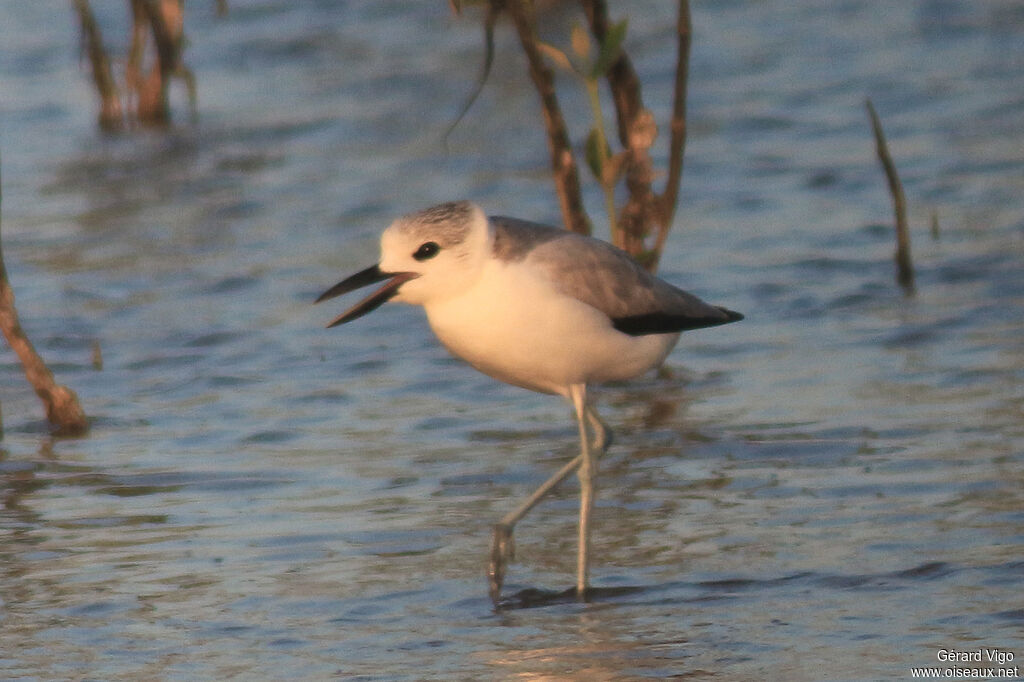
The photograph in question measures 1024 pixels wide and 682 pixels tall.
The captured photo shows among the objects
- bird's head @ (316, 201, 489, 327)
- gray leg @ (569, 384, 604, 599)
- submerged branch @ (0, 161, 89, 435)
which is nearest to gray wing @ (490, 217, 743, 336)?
bird's head @ (316, 201, 489, 327)

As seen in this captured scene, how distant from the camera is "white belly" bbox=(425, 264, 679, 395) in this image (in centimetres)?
532

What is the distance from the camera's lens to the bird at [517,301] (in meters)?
5.32

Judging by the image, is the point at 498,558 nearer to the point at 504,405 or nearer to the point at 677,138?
the point at 504,405

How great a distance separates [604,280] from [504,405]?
2043 mm

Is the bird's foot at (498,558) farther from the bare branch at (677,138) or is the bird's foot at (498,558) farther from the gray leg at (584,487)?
the bare branch at (677,138)

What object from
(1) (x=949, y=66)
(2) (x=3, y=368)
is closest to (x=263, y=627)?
(2) (x=3, y=368)

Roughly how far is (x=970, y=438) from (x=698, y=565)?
5.19 feet

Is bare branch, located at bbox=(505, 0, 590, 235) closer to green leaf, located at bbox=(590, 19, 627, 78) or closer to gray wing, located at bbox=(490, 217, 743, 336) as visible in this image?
green leaf, located at bbox=(590, 19, 627, 78)

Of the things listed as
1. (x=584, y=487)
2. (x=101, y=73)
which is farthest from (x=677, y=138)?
(x=101, y=73)

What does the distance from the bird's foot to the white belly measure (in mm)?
464

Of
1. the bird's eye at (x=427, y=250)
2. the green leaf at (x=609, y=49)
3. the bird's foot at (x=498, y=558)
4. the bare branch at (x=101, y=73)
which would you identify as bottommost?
the bird's foot at (x=498, y=558)

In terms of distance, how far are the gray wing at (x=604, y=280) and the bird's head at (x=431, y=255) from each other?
132 mm

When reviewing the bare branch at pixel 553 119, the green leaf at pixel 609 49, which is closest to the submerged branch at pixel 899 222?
the bare branch at pixel 553 119

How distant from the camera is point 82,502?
651 cm
